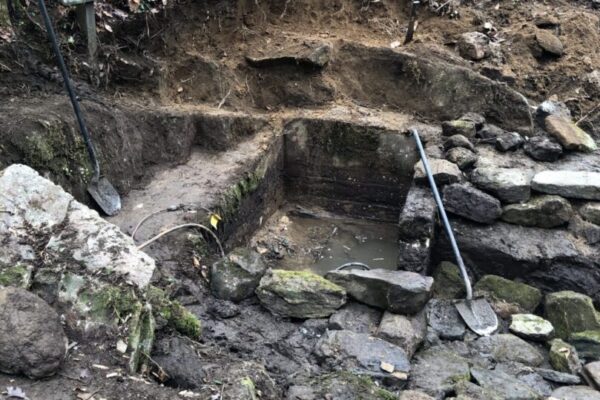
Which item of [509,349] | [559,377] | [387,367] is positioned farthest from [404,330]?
[559,377]

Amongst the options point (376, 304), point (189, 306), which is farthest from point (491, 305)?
point (189, 306)

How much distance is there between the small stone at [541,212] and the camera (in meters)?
4.90

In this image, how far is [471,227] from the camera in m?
5.07

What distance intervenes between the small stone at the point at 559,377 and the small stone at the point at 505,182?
165cm

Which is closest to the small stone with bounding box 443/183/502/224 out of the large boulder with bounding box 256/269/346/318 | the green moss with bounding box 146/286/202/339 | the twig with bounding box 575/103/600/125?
the large boulder with bounding box 256/269/346/318

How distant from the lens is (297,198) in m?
6.87

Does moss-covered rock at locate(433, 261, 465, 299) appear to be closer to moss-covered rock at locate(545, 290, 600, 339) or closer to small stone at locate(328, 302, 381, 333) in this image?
moss-covered rock at locate(545, 290, 600, 339)

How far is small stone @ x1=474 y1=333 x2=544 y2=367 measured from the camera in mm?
4062

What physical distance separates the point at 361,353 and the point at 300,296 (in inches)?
26.6

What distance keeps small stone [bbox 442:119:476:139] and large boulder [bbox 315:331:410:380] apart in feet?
9.71

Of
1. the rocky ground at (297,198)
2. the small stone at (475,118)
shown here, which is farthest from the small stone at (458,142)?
the small stone at (475,118)

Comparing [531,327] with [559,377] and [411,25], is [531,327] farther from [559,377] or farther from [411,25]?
[411,25]

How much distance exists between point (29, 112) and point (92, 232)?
1.83m

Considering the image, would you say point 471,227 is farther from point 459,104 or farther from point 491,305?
point 459,104
